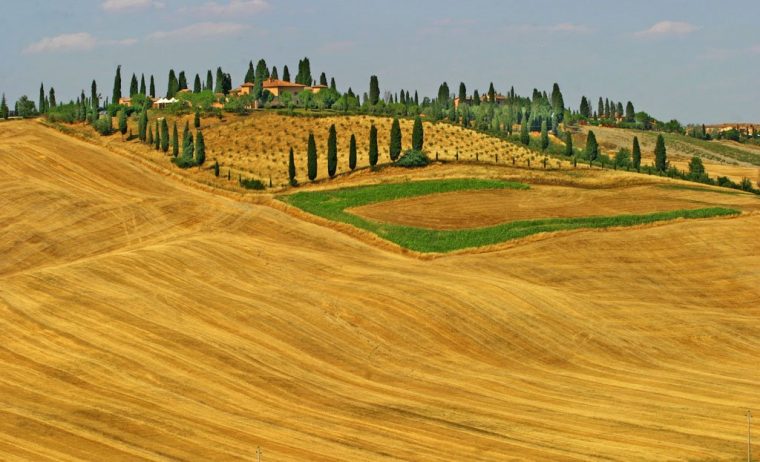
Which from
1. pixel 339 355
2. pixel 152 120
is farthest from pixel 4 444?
pixel 152 120

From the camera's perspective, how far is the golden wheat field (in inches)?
1511

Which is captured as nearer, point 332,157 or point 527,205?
point 527,205

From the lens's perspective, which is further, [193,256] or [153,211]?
[153,211]

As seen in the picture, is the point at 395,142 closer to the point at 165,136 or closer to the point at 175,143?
the point at 175,143

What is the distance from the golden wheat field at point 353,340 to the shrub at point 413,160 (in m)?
21.6

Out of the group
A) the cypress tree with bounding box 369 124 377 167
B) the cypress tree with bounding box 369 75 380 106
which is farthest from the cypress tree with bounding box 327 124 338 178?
the cypress tree with bounding box 369 75 380 106

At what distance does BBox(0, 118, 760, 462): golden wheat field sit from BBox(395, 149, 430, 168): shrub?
2164 centimetres

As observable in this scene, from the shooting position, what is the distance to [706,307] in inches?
2427

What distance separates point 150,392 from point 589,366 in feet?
74.9

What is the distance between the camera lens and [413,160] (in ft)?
334

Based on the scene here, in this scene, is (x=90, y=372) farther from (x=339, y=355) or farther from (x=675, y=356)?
(x=675, y=356)

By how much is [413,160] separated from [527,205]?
67.0 feet

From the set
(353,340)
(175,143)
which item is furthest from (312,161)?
(353,340)

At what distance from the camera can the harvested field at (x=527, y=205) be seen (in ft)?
265
